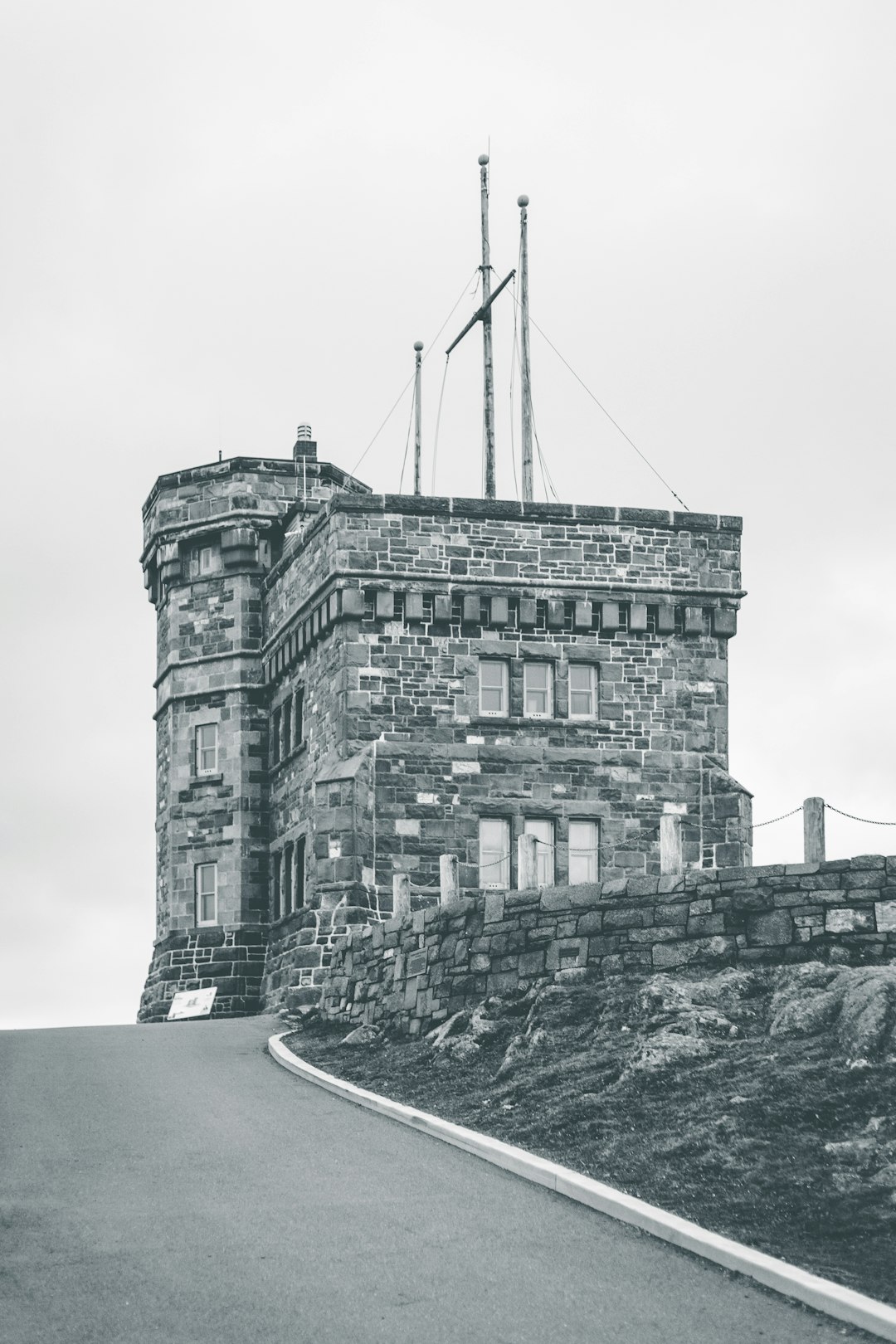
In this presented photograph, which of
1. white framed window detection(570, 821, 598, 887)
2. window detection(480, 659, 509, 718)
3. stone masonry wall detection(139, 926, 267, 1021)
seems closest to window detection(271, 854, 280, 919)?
stone masonry wall detection(139, 926, 267, 1021)

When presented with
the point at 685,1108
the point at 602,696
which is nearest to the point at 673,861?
the point at 685,1108

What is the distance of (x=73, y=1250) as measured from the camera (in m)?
12.6

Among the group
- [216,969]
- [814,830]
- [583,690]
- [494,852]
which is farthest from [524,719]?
[814,830]

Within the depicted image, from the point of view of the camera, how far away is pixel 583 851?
110 ft

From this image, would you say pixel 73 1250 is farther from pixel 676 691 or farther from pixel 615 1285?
pixel 676 691

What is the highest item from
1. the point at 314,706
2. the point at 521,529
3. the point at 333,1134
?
the point at 521,529

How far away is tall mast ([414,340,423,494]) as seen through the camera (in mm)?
42750

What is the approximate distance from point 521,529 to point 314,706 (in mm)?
5012

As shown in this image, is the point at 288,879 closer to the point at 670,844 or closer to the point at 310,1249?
the point at 670,844

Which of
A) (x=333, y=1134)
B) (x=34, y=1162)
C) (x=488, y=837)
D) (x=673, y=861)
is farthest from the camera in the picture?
(x=488, y=837)

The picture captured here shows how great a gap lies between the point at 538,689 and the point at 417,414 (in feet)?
36.4

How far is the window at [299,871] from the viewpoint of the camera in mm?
35844

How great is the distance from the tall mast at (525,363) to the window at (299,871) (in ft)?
26.2

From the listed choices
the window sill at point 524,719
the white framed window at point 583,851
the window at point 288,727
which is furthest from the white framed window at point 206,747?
the white framed window at point 583,851
